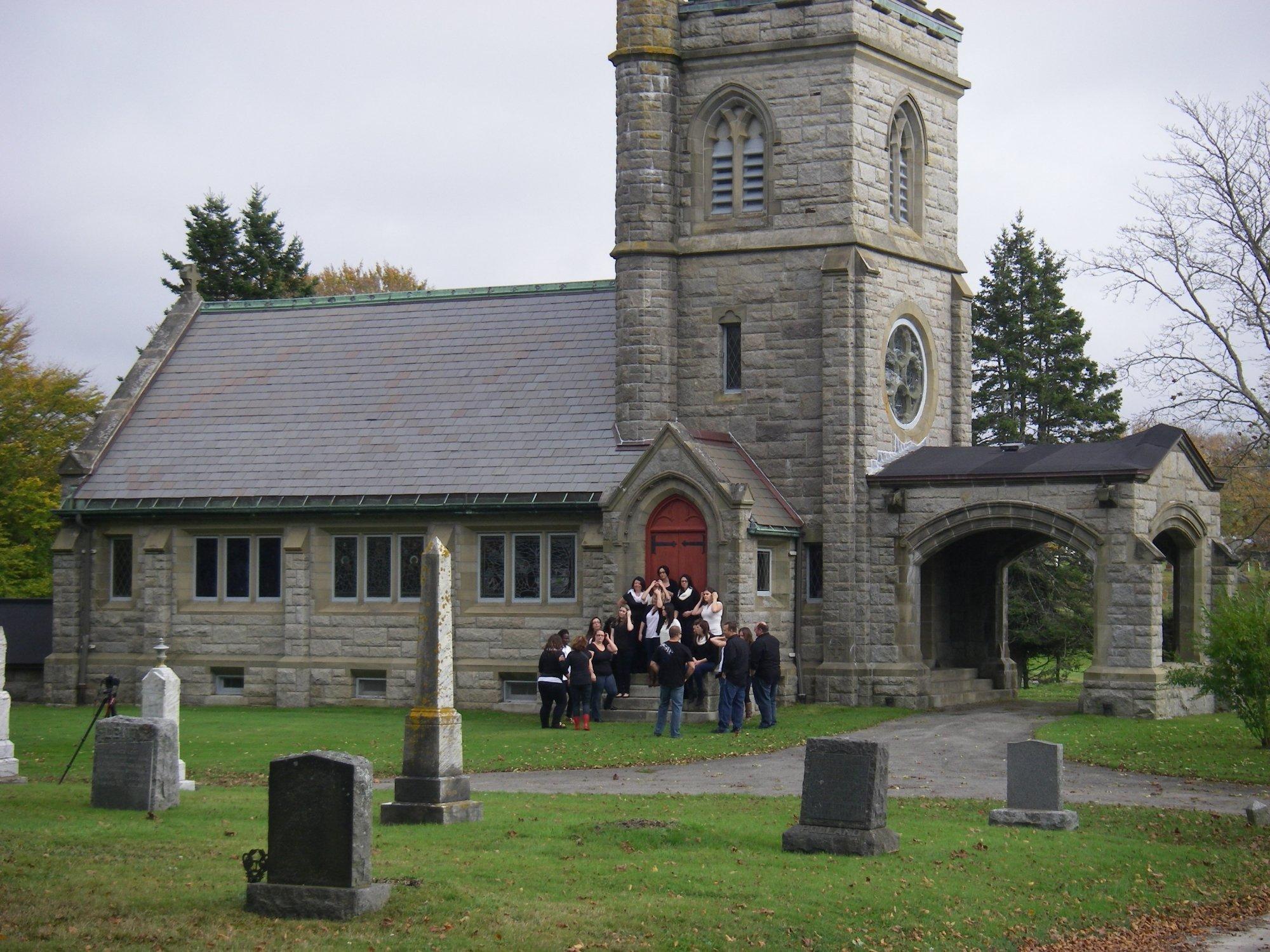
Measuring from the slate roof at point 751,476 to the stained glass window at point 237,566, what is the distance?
8.90 metres

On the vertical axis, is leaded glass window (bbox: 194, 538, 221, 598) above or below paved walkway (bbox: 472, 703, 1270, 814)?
above

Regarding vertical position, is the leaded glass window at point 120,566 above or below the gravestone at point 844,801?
above

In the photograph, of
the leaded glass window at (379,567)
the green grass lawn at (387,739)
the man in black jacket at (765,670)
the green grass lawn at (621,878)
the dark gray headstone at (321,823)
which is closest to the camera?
the green grass lawn at (621,878)

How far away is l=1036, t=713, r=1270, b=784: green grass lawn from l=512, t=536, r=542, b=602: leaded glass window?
9.25 meters

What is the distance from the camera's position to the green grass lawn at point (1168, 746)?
21609mm

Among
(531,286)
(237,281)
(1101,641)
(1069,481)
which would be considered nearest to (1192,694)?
(1101,641)

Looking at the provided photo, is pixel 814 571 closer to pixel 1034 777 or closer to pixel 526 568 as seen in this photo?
pixel 526 568

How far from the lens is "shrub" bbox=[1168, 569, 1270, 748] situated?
22734 millimetres

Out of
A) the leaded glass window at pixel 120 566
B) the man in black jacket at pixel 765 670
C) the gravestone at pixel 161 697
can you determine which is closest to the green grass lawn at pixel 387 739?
the man in black jacket at pixel 765 670

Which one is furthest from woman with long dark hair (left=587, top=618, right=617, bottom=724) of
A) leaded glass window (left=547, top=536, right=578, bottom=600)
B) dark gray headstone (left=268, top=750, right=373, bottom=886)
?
dark gray headstone (left=268, top=750, right=373, bottom=886)

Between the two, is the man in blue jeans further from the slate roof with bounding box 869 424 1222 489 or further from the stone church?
the slate roof with bounding box 869 424 1222 489

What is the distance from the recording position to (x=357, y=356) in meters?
34.2

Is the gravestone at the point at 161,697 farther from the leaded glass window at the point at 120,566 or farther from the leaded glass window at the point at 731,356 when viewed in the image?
the leaded glass window at the point at 120,566

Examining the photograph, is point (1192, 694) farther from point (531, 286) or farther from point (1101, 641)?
point (531, 286)
